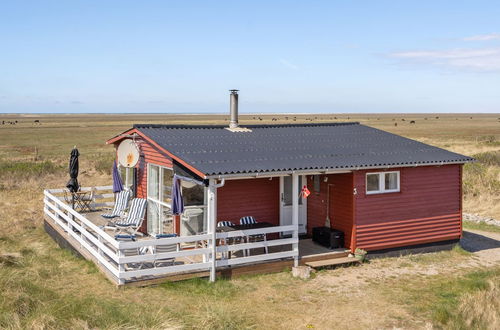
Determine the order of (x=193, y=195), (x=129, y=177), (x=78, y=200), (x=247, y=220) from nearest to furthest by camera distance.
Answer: (x=193, y=195) → (x=247, y=220) → (x=129, y=177) → (x=78, y=200)

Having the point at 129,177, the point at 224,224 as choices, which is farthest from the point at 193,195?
the point at 129,177

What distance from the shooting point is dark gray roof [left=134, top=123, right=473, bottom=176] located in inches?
470

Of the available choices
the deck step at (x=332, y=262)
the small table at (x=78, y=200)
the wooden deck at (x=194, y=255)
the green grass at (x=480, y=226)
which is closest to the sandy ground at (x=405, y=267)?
the deck step at (x=332, y=262)

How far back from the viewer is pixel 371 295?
34.5ft

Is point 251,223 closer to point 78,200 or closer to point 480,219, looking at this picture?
point 78,200

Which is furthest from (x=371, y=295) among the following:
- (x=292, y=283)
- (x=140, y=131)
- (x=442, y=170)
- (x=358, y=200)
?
(x=140, y=131)

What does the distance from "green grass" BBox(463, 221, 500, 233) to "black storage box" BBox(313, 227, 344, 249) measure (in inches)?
282

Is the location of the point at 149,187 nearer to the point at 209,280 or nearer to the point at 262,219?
the point at 262,219

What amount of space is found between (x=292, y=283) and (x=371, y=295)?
1689 mm

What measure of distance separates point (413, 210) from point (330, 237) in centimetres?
242

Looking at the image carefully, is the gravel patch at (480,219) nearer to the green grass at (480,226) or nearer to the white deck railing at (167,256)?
the green grass at (480,226)

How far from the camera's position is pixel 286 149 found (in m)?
13.5

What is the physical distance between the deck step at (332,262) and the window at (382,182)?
1760 millimetres

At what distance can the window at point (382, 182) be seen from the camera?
1315 cm
